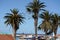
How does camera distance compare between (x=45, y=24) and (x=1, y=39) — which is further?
(x=1, y=39)

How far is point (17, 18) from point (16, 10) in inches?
58.5

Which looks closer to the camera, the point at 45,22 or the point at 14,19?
the point at 14,19

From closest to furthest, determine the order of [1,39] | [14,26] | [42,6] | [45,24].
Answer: [14,26] → [42,6] → [45,24] → [1,39]

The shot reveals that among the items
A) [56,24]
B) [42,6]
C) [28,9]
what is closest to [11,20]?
[28,9]

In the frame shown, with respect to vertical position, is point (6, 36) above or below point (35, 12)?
below

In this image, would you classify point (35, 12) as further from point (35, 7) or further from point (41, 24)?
point (41, 24)

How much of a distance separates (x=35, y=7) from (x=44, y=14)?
4827mm

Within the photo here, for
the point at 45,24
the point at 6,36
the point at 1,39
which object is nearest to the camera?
the point at 45,24

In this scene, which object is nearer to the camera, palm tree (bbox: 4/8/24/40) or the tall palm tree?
palm tree (bbox: 4/8/24/40)

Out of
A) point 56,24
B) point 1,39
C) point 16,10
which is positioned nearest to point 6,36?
point 1,39

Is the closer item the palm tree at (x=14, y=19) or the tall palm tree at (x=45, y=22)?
the palm tree at (x=14, y=19)

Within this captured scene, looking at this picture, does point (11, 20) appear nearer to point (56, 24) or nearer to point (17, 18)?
point (17, 18)

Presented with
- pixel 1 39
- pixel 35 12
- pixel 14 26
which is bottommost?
pixel 1 39

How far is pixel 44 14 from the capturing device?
37688 millimetres
